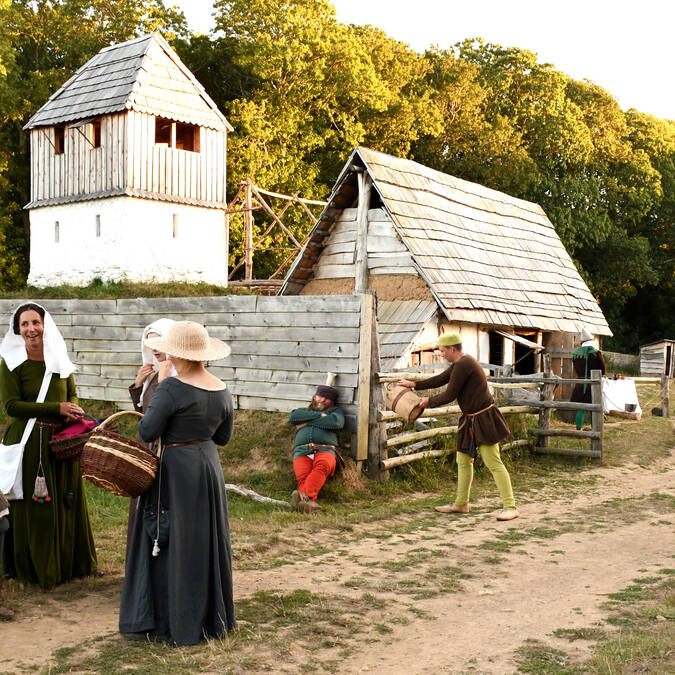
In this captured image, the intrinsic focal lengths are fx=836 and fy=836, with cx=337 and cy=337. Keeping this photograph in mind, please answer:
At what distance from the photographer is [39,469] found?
19.1 feet

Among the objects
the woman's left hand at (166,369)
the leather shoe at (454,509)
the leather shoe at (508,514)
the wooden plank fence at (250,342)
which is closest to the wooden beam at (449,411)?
the wooden plank fence at (250,342)

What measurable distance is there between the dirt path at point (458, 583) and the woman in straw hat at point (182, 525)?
1.42ft

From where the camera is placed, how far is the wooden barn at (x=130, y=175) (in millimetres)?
24281

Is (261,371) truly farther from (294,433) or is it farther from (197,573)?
(197,573)

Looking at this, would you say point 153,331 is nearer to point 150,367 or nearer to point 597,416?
point 150,367

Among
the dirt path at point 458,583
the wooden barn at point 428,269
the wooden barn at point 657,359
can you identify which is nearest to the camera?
the dirt path at point 458,583

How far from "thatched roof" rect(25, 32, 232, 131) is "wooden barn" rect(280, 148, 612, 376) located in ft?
34.7

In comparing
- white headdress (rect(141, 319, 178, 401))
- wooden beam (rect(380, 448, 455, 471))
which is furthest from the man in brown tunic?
white headdress (rect(141, 319, 178, 401))

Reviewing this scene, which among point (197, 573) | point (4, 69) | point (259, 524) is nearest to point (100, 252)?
point (4, 69)

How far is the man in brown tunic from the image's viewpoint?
27.3 ft

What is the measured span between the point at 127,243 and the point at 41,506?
19257 mm

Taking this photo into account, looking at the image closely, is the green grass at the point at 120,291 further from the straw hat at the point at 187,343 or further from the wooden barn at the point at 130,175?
the straw hat at the point at 187,343

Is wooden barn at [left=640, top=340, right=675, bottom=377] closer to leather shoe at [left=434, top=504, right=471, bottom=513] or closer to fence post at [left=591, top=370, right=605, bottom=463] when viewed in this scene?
fence post at [left=591, top=370, right=605, bottom=463]

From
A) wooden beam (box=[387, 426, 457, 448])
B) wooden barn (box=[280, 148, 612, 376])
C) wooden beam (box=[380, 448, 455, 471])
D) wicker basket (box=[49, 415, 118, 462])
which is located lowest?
wooden beam (box=[380, 448, 455, 471])
